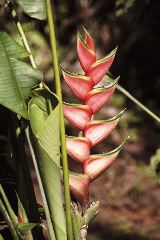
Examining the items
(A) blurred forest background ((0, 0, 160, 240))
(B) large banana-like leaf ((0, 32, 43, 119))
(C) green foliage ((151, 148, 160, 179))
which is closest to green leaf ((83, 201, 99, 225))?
(B) large banana-like leaf ((0, 32, 43, 119))

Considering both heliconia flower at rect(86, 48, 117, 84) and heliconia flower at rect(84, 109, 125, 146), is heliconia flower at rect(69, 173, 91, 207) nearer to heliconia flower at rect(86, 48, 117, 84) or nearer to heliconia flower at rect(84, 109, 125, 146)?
heliconia flower at rect(84, 109, 125, 146)

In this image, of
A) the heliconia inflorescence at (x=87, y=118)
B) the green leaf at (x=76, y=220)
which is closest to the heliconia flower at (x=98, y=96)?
the heliconia inflorescence at (x=87, y=118)

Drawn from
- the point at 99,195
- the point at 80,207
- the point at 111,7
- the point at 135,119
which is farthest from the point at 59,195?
the point at 135,119

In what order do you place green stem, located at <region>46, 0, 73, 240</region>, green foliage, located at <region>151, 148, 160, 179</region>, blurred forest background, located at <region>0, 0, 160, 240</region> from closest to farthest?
green stem, located at <region>46, 0, 73, 240</region>
green foliage, located at <region>151, 148, 160, 179</region>
blurred forest background, located at <region>0, 0, 160, 240</region>

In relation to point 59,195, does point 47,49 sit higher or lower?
lower

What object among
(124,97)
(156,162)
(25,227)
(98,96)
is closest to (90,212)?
(25,227)

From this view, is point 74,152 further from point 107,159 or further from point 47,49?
point 47,49
